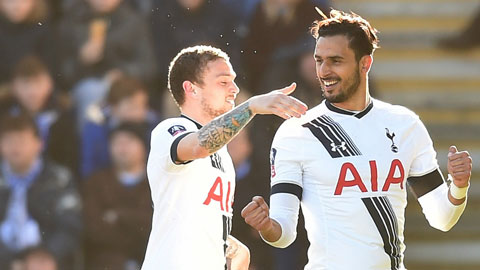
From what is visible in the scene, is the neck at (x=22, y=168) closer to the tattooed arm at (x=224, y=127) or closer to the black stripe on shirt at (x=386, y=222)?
the tattooed arm at (x=224, y=127)

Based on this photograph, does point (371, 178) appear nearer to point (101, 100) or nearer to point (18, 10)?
point (101, 100)

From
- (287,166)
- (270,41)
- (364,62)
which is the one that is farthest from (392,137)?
(270,41)

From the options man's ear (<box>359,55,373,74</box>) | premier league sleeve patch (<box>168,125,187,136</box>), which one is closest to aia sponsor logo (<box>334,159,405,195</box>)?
man's ear (<box>359,55,373,74</box>)

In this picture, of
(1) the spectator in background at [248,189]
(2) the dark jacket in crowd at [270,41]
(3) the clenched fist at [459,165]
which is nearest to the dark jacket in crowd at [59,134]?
(1) the spectator in background at [248,189]

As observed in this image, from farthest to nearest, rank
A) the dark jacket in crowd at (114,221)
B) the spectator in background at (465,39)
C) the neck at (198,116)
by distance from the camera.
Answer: the spectator in background at (465,39)
the dark jacket in crowd at (114,221)
the neck at (198,116)

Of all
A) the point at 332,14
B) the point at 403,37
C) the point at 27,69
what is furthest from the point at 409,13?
the point at 332,14

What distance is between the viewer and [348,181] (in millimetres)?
5172

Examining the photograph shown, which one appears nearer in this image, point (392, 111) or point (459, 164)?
point (459, 164)

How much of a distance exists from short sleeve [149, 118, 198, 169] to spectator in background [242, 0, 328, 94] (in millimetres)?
3262

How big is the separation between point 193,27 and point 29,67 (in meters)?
1.41

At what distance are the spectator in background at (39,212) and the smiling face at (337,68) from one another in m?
3.78

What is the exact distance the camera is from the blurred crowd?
8.51 m

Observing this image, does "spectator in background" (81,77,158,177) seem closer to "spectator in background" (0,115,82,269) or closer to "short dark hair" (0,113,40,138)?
"spectator in background" (0,115,82,269)

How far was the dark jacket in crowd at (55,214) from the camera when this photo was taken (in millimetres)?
8625
